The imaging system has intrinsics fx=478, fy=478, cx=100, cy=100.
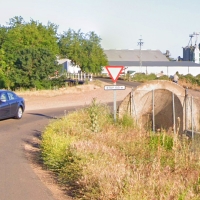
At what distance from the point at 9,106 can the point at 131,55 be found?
108644 mm

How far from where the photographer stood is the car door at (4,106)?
2034cm

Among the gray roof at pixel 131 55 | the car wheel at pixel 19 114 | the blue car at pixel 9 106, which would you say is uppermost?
the gray roof at pixel 131 55

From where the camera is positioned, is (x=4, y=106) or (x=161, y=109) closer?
(x=161, y=109)

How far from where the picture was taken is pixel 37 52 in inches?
1983

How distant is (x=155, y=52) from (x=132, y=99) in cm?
11799

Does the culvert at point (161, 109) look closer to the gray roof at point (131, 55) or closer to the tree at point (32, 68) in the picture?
the tree at point (32, 68)

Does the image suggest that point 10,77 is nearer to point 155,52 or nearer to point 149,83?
point 149,83

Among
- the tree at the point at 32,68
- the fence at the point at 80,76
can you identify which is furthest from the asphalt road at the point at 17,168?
the fence at the point at 80,76

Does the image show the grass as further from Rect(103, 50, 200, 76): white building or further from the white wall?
the white wall

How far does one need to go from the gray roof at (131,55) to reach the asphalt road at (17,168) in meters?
107

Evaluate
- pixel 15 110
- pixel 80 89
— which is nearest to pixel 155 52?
pixel 80 89

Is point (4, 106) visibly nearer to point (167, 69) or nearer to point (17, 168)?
point (17, 168)

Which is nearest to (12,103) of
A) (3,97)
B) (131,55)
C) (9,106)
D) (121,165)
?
(9,106)

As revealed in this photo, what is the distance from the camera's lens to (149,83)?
1858 centimetres
